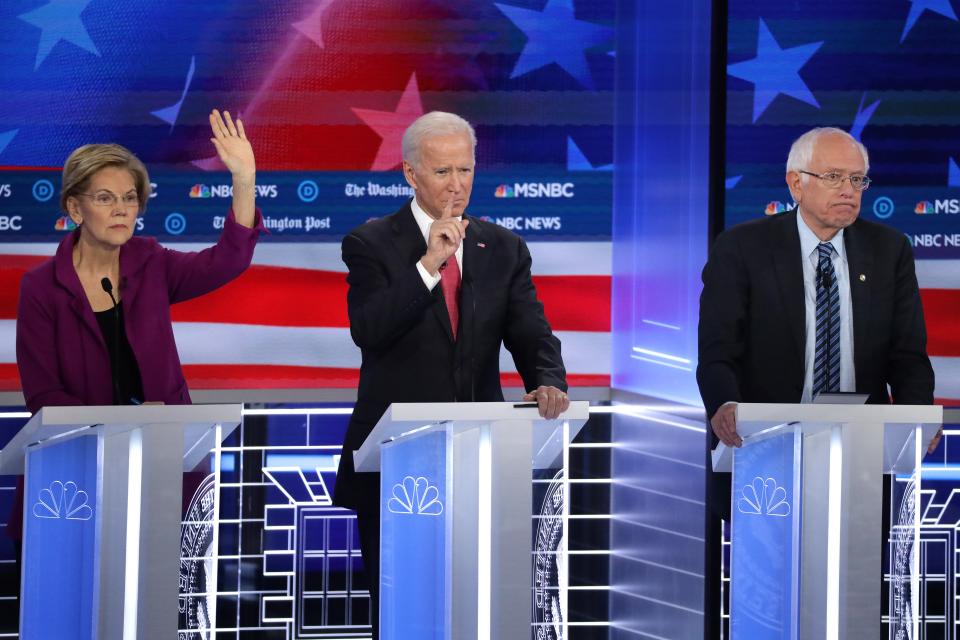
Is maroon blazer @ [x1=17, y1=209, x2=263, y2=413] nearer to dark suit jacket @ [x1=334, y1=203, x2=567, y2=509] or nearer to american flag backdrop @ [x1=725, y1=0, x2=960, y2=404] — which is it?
dark suit jacket @ [x1=334, y1=203, x2=567, y2=509]

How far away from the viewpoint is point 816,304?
3807 mm

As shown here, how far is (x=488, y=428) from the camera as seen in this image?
290 cm

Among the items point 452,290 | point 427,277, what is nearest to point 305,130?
point 452,290

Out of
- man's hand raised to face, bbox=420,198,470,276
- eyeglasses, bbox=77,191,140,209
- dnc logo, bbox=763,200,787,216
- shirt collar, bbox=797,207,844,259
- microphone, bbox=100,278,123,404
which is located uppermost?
dnc logo, bbox=763,200,787,216

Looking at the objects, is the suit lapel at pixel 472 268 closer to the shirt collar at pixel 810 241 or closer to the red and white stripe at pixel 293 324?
the shirt collar at pixel 810 241

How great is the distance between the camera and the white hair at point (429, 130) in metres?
3.70

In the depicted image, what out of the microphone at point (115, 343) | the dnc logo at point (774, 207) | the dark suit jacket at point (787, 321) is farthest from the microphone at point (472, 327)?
the dnc logo at point (774, 207)

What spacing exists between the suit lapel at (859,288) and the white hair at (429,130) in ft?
3.31

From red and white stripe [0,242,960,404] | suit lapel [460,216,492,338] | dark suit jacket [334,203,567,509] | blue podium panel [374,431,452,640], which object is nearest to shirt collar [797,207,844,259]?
dark suit jacket [334,203,567,509]

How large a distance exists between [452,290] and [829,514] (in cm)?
112

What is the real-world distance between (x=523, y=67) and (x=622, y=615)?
2040 mm

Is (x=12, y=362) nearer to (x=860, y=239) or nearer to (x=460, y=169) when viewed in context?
(x=460, y=169)

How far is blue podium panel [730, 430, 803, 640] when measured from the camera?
10.2 feet

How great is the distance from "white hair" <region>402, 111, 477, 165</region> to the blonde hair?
673mm
